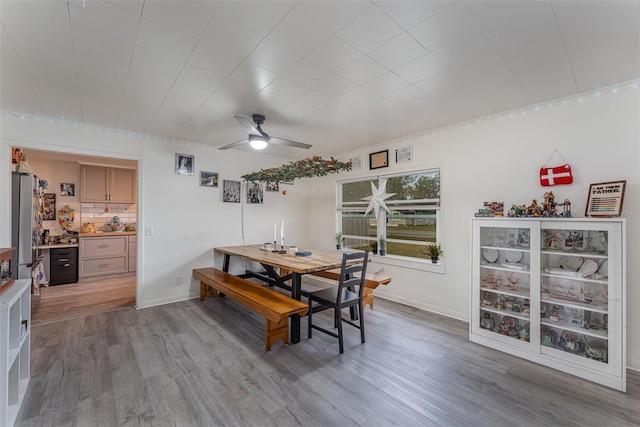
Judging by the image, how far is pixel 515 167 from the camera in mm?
2924

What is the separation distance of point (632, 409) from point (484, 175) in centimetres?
225

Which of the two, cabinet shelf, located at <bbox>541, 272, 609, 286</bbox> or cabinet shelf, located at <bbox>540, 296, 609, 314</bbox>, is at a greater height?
cabinet shelf, located at <bbox>541, 272, 609, 286</bbox>

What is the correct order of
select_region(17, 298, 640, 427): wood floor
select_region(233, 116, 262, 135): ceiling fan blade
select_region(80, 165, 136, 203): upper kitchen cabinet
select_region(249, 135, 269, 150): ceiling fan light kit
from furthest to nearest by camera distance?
select_region(80, 165, 136, 203): upper kitchen cabinet, select_region(249, 135, 269, 150): ceiling fan light kit, select_region(233, 116, 262, 135): ceiling fan blade, select_region(17, 298, 640, 427): wood floor

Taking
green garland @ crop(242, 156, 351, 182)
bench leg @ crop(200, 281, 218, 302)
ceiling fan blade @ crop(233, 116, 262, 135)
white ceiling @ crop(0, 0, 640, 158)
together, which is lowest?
bench leg @ crop(200, 281, 218, 302)

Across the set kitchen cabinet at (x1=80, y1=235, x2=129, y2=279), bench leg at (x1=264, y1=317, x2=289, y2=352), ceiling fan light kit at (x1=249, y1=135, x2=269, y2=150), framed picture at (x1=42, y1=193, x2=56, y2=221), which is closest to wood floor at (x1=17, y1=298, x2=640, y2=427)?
bench leg at (x1=264, y1=317, x2=289, y2=352)

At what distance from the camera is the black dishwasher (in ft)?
16.0

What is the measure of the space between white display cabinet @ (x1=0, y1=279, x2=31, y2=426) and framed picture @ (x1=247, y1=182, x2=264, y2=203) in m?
3.13

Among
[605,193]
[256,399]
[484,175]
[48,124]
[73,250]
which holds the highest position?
[48,124]

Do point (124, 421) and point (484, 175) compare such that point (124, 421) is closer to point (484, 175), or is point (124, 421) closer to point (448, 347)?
point (448, 347)

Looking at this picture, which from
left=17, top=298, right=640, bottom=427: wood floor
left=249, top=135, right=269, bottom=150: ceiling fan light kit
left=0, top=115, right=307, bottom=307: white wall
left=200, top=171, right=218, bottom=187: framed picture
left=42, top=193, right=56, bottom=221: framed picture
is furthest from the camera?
left=42, top=193, right=56, bottom=221: framed picture

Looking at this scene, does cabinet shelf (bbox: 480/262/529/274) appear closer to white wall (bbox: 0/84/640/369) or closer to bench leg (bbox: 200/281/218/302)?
white wall (bbox: 0/84/640/369)

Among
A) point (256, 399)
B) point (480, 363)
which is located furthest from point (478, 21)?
point (256, 399)

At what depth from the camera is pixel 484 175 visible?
316 cm

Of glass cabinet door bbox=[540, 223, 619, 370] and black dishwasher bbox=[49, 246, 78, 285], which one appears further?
black dishwasher bbox=[49, 246, 78, 285]
